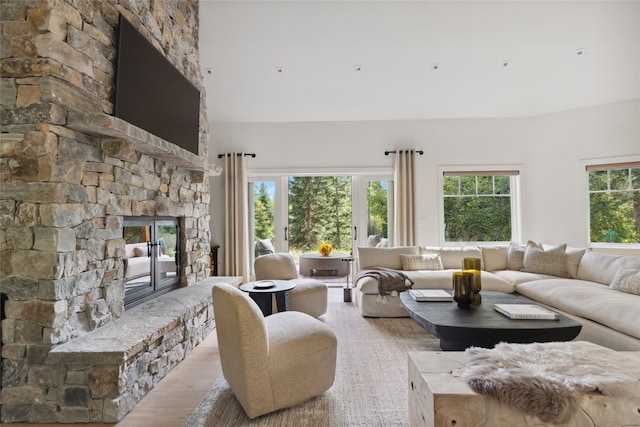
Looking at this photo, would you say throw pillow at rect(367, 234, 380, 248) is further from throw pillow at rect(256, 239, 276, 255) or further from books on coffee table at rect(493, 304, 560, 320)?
books on coffee table at rect(493, 304, 560, 320)

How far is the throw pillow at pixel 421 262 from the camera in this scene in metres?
4.44

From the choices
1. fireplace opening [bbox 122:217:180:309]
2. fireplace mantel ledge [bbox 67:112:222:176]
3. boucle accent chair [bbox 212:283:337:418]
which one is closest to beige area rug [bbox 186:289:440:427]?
boucle accent chair [bbox 212:283:337:418]

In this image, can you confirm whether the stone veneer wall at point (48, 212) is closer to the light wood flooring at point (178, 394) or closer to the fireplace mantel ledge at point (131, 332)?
the fireplace mantel ledge at point (131, 332)

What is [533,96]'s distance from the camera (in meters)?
5.18

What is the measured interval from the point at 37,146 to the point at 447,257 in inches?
177

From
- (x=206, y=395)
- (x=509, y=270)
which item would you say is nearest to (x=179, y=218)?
(x=206, y=395)

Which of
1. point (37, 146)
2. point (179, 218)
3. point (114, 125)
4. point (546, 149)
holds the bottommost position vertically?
point (179, 218)

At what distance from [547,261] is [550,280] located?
1.80 feet

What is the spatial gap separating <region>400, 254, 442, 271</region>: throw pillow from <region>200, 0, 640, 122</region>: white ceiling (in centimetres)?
256

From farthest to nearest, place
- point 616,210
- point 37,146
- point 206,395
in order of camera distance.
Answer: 1. point 616,210
2. point 206,395
3. point 37,146

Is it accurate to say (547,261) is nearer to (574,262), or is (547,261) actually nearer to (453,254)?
(574,262)

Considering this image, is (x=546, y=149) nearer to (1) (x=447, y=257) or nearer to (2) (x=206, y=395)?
(1) (x=447, y=257)

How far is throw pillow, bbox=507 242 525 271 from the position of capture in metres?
4.52

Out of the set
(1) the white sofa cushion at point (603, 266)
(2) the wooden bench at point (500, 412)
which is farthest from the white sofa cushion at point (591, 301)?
(2) the wooden bench at point (500, 412)
